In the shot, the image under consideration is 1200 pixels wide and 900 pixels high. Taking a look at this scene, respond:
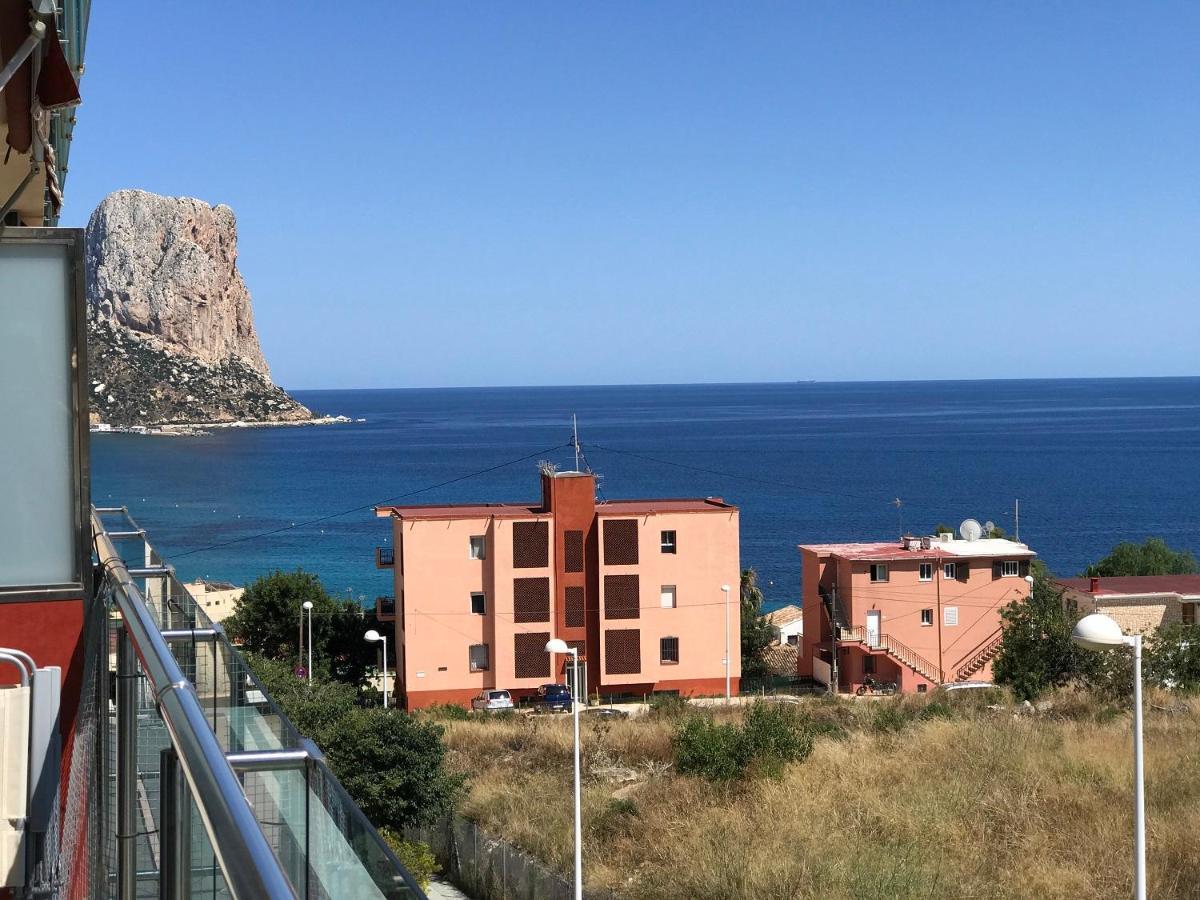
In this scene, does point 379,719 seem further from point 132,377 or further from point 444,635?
point 132,377

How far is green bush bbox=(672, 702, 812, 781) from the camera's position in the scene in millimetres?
16219

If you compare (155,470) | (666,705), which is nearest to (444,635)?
(666,705)

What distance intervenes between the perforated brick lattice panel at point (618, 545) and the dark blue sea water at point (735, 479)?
22934 mm

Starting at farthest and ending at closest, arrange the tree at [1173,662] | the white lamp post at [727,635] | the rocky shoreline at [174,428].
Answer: the rocky shoreline at [174,428] < the white lamp post at [727,635] < the tree at [1173,662]

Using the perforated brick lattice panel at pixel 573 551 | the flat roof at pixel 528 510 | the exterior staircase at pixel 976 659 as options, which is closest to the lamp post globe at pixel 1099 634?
the flat roof at pixel 528 510

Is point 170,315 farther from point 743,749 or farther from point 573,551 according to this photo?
point 743,749

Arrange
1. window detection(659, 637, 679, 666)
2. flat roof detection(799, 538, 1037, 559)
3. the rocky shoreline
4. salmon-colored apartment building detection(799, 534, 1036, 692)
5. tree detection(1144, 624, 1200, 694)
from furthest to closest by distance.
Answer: the rocky shoreline → flat roof detection(799, 538, 1037, 559) → salmon-colored apartment building detection(799, 534, 1036, 692) → window detection(659, 637, 679, 666) → tree detection(1144, 624, 1200, 694)

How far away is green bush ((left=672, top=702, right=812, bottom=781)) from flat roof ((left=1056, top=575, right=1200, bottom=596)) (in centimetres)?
1884

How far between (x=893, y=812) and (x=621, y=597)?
2053cm

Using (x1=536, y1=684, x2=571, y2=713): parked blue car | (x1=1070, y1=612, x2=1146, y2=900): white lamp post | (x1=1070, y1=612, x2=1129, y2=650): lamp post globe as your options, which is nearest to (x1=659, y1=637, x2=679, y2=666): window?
(x1=536, y1=684, x2=571, y2=713): parked blue car

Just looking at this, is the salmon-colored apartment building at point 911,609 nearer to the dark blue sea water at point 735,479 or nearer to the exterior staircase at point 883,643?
the exterior staircase at point 883,643

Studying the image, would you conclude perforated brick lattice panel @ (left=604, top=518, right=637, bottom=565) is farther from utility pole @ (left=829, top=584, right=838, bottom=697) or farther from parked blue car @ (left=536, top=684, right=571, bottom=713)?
utility pole @ (left=829, top=584, right=838, bottom=697)

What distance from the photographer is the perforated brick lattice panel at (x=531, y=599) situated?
33.6m

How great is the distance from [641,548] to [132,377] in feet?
414
